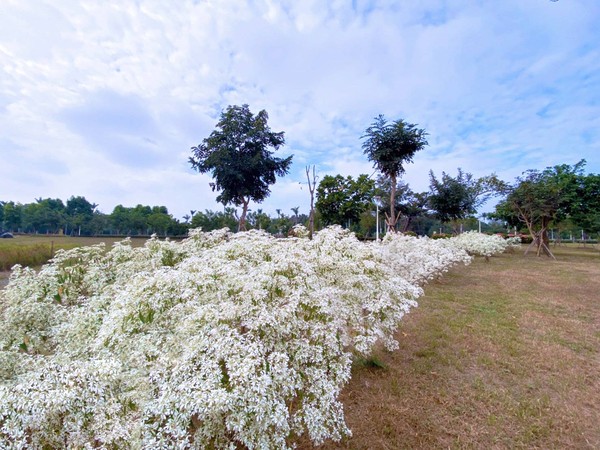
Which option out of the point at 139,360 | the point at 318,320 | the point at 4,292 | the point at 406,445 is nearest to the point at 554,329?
the point at 406,445

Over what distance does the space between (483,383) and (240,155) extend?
48.0ft

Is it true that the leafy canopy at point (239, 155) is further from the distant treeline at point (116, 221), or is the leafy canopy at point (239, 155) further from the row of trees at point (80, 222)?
the row of trees at point (80, 222)

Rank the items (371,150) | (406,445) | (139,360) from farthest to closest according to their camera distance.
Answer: (371,150) < (406,445) < (139,360)

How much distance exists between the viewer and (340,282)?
2.96m

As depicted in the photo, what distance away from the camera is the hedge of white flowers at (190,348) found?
4.77 feet

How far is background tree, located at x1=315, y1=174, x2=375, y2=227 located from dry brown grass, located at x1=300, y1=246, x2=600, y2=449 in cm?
1665

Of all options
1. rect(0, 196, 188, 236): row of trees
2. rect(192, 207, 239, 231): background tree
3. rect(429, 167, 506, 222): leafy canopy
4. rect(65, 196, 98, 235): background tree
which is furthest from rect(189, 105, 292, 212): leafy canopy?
rect(65, 196, 98, 235): background tree

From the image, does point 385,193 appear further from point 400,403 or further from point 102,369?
point 102,369

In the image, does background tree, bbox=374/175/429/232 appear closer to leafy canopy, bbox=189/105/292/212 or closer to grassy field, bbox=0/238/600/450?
leafy canopy, bbox=189/105/292/212

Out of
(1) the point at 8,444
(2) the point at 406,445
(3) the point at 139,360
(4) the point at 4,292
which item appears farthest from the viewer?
(4) the point at 4,292

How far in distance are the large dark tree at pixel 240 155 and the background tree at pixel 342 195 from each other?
679cm

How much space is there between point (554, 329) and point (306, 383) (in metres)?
5.29

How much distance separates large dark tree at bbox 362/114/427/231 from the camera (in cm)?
1513

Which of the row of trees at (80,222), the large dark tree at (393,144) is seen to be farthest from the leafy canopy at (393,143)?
the row of trees at (80,222)
